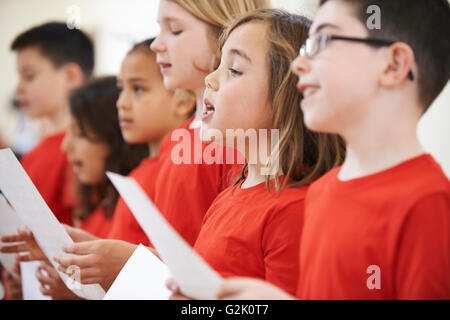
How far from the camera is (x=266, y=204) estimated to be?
0.69 meters

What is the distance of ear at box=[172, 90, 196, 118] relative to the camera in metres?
1.06

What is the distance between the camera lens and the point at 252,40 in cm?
71

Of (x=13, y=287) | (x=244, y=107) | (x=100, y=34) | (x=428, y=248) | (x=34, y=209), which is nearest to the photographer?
(x=428, y=248)

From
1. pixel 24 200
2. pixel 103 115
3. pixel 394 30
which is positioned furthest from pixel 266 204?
pixel 103 115

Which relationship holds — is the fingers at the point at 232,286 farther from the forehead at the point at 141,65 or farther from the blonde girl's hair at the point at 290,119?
the forehead at the point at 141,65

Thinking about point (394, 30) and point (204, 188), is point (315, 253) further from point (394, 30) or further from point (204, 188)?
point (204, 188)

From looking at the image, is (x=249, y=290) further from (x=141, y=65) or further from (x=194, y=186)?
(x=141, y=65)

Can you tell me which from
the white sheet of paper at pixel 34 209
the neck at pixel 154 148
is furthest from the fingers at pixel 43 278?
the neck at pixel 154 148

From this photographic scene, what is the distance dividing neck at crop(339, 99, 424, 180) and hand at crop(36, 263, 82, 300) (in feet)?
1.94

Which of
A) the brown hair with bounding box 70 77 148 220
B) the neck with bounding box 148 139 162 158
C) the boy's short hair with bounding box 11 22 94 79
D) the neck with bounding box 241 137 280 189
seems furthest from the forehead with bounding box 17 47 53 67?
the neck with bounding box 241 137 280 189

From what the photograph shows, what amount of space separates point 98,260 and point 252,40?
0.36m

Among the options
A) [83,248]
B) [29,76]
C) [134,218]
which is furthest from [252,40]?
[29,76]

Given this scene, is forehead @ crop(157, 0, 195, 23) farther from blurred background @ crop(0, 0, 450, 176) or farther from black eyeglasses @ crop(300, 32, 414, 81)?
black eyeglasses @ crop(300, 32, 414, 81)
